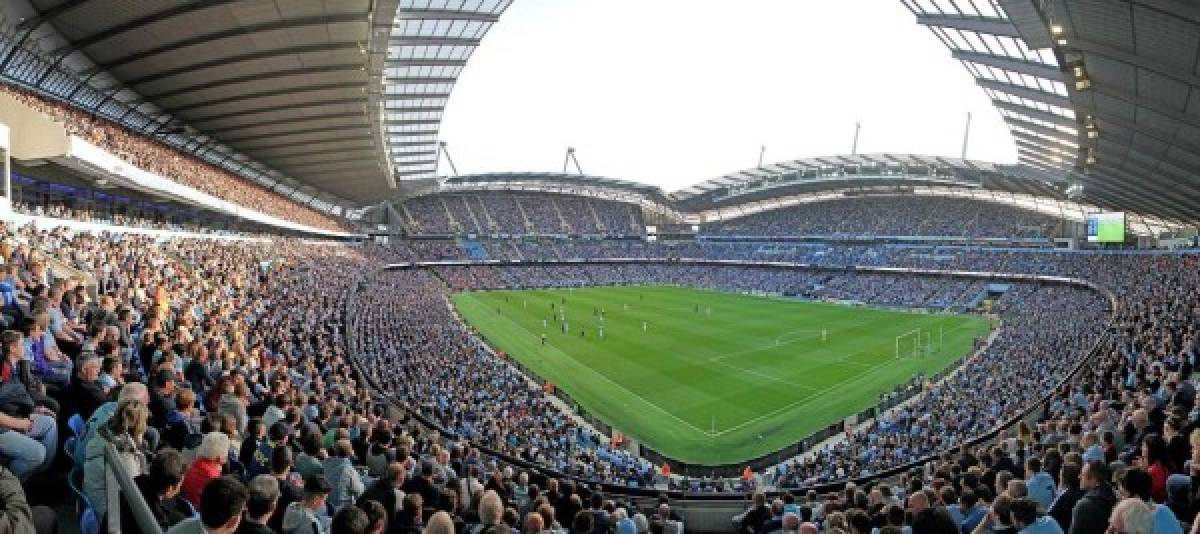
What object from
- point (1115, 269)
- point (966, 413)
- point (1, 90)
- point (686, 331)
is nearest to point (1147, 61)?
point (966, 413)

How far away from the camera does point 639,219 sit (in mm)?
101062

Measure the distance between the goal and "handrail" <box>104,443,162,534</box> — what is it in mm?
40292

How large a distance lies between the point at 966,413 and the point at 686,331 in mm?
25531

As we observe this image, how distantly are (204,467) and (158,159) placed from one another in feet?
104

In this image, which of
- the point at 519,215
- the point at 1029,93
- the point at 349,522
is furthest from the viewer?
the point at 519,215

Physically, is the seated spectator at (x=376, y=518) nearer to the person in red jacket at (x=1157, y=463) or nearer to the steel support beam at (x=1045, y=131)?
the person in red jacket at (x=1157, y=463)

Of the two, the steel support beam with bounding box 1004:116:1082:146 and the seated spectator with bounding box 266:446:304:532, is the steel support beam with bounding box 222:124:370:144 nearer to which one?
the steel support beam with bounding box 1004:116:1082:146

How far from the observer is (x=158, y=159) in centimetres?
3075

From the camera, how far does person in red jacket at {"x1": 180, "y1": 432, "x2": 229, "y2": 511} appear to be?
4465 mm

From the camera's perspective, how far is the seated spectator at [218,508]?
3.20 m

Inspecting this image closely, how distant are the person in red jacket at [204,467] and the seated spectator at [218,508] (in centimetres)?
141

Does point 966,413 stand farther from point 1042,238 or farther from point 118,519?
point 1042,238

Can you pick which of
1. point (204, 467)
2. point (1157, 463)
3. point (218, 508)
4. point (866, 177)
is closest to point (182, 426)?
point (204, 467)

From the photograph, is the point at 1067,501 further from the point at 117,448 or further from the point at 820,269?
the point at 820,269
